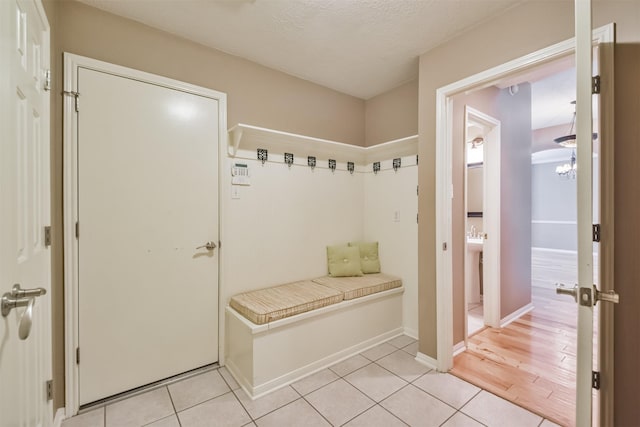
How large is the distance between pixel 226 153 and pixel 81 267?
1.28m

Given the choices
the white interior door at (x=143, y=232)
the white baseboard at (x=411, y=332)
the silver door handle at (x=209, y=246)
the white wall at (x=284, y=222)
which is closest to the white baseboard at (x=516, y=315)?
the white baseboard at (x=411, y=332)

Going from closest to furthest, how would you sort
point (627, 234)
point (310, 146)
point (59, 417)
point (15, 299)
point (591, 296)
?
point (15, 299)
point (591, 296)
point (627, 234)
point (59, 417)
point (310, 146)

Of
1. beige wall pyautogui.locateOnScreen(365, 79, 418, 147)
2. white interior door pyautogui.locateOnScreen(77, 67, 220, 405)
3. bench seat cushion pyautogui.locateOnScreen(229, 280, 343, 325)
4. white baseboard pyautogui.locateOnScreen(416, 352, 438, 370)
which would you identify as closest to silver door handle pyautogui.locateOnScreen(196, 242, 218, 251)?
white interior door pyautogui.locateOnScreen(77, 67, 220, 405)

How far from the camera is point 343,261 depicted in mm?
3027

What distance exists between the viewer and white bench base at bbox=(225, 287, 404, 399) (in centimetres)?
200

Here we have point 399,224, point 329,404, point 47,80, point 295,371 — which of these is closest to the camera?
point 47,80

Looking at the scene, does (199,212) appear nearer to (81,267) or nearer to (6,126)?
(81,267)

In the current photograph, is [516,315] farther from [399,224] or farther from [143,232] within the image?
[143,232]

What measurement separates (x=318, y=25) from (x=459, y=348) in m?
2.98

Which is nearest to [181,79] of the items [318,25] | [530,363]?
[318,25]

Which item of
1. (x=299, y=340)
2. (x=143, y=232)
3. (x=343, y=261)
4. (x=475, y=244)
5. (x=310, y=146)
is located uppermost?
(x=310, y=146)

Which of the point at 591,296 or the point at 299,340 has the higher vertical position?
the point at 591,296

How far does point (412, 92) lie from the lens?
117 inches

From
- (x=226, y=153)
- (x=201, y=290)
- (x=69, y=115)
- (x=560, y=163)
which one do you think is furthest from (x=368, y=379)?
(x=560, y=163)
